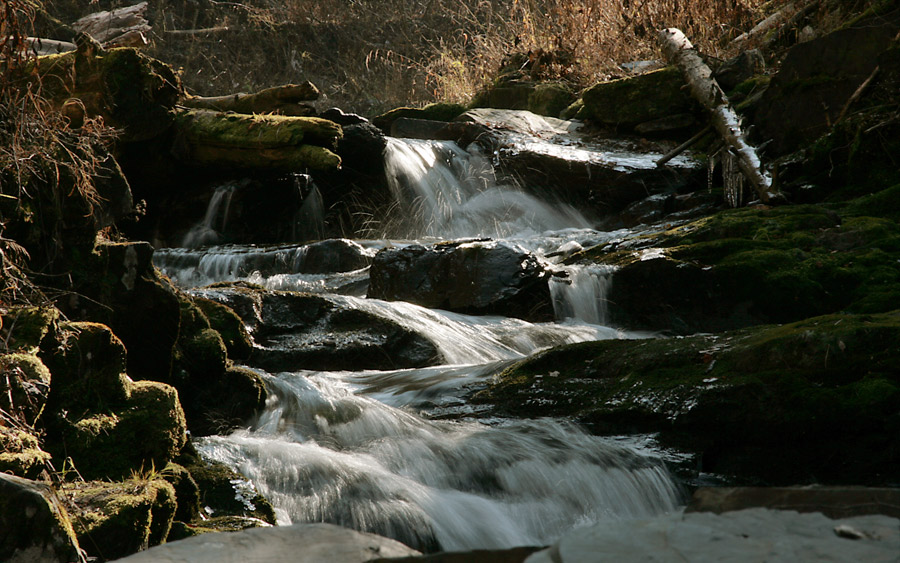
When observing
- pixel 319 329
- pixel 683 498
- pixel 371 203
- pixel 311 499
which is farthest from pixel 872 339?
pixel 371 203

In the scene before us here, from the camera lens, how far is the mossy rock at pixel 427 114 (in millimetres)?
14164

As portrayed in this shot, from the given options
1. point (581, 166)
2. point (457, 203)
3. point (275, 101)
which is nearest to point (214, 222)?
point (275, 101)

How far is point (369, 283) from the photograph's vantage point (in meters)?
7.44

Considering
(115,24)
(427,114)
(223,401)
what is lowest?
(223,401)

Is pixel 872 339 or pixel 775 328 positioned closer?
pixel 872 339

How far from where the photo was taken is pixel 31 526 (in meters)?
2.07

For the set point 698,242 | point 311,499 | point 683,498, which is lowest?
point 683,498

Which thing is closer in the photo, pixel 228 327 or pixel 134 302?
pixel 134 302

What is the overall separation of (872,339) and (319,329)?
3695 millimetres

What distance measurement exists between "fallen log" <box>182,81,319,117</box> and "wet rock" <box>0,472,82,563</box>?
9.19 metres

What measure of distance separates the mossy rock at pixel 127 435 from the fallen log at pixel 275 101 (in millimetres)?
8140

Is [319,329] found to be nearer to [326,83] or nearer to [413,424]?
[413,424]

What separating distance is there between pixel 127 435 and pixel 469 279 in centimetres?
427

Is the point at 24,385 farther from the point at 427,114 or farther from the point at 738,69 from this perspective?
the point at 427,114
